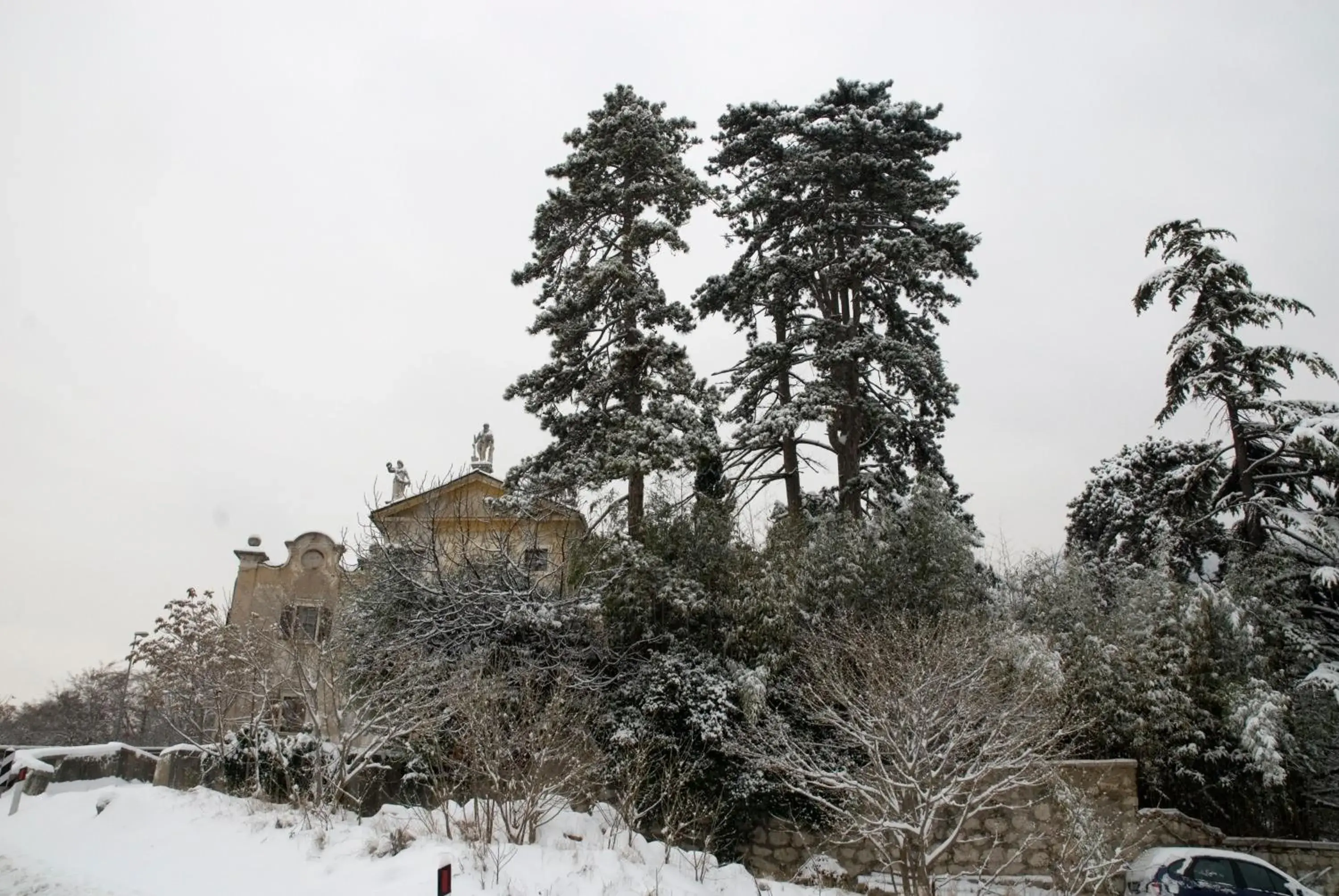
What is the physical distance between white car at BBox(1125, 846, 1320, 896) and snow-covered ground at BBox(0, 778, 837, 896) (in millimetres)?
4526

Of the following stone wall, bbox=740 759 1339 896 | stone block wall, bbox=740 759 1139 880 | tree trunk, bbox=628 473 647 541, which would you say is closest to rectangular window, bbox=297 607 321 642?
tree trunk, bbox=628 473 647 541

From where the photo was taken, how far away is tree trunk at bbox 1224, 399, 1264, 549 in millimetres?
16797

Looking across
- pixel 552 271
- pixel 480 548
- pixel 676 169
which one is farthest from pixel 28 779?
pixel 676 169

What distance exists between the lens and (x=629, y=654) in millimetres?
15062

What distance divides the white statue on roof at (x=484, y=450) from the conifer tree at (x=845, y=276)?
9685 millimetres

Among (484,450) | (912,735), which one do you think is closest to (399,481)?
(484,450)

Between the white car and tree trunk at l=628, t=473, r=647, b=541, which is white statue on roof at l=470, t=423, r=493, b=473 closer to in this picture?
tree trunk at l=628, t=473, r=647, b=541

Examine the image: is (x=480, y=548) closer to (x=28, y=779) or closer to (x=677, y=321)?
(x=677, y=321)

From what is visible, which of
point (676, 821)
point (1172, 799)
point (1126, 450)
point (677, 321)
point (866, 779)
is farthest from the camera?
point (1126, 450)

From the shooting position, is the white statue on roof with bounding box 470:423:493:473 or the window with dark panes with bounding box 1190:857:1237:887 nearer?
the window with dark panes with bounding box 1190:857:1237:887

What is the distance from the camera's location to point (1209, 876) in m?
11.7

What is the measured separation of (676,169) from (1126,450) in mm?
16700

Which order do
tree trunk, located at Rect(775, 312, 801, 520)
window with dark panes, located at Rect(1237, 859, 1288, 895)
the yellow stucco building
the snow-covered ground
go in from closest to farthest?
the snow-covered ground → window with dark panes, located at Rect(1237, 859, 1288, 895) → the yellow stucco building → tree trunk, located at Rect(775, 312, 801, 520)

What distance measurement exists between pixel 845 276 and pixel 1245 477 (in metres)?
9.32
